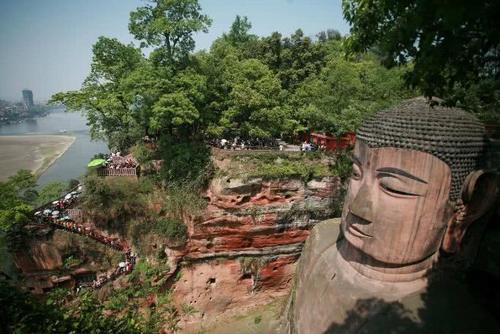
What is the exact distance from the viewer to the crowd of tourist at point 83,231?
13.1m

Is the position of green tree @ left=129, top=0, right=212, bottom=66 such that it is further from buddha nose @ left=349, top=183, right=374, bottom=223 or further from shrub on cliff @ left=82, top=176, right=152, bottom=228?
buddha nose @ left=349, top=183, right=374, bottom=223

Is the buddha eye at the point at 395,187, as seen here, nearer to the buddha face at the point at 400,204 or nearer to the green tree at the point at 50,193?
the buddha face at the point at 400,204

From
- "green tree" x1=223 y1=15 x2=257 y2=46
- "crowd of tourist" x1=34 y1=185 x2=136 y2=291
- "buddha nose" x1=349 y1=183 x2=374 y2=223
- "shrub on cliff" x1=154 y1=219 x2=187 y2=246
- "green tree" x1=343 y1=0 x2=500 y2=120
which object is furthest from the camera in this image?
"green tree" x1=223 y1=15 x2=257 y2=46

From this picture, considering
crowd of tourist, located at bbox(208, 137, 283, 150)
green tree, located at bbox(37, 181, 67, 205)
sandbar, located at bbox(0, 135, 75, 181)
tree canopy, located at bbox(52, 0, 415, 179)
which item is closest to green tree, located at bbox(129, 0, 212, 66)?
tree canopy, located at bbox(52, 0, 415, 179)

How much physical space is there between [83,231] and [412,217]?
514 inches

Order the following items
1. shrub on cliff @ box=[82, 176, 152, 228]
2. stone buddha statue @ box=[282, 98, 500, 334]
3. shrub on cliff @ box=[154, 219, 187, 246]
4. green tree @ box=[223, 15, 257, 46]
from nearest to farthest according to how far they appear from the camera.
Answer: stone buddha statue @ box=[282, 98, 500, 334] < shrub on cliff @ box=[154, 219, 187, 246] < shrub on cliff @ box=[82, 176, 152, 228] < green tree @ box=[223, 15, 257, 46]

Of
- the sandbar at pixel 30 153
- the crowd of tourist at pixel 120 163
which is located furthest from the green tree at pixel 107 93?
the sandbar at pixel 30 153

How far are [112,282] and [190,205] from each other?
14.3ft

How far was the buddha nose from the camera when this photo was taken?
5.13m

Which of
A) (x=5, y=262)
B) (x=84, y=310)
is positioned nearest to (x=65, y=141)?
(x=5, y=262)

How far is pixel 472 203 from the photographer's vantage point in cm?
504

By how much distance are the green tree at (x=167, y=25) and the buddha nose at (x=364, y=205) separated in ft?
36.7

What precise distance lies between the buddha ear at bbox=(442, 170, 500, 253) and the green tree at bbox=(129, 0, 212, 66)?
39.4ft

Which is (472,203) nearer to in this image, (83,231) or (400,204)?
(400,204)
